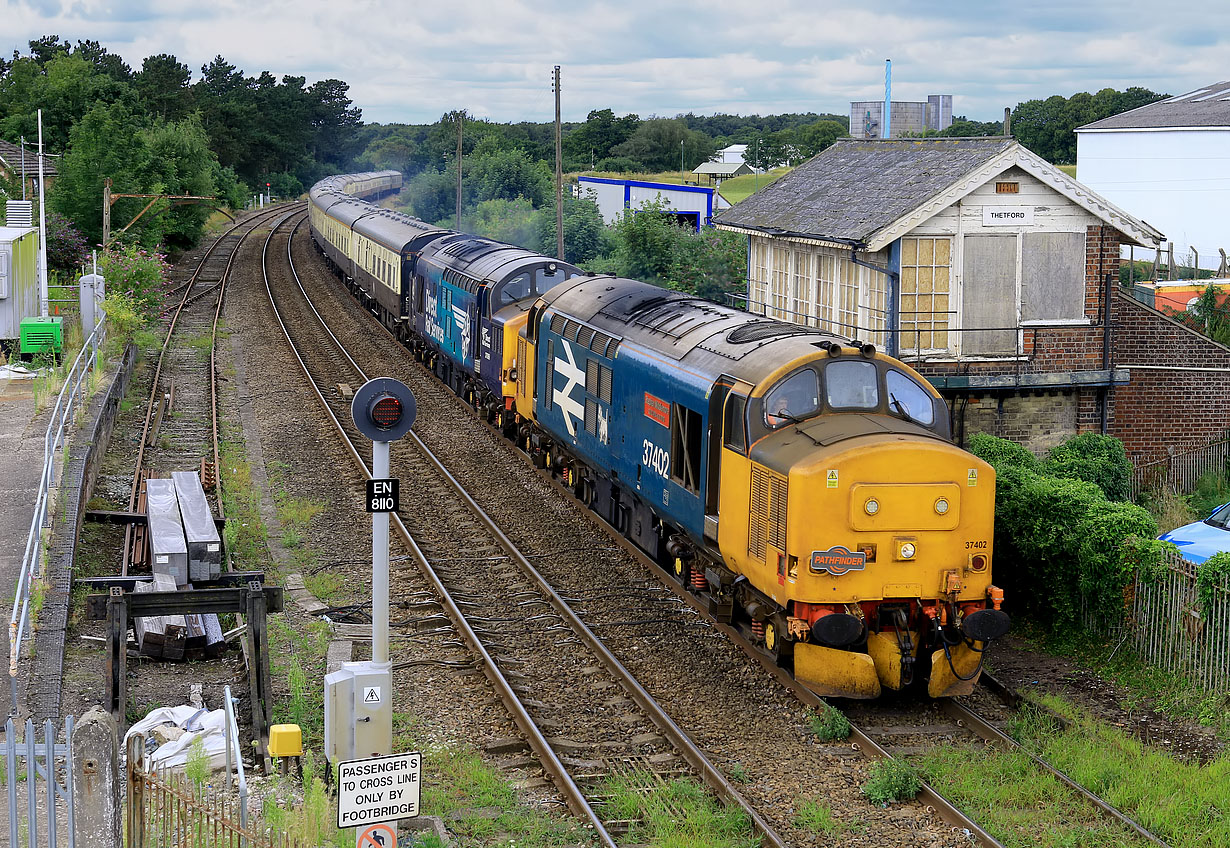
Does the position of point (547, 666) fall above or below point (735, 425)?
below

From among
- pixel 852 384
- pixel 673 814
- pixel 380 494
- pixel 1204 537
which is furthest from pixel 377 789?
pixel 1204 537

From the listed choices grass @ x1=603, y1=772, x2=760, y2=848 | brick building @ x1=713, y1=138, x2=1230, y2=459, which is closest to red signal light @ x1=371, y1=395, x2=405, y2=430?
grass @ x1=603, y1=772, x2=760, y2=848

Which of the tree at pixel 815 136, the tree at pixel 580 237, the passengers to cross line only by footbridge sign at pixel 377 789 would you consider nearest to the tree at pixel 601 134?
the tree at pixel 815 136

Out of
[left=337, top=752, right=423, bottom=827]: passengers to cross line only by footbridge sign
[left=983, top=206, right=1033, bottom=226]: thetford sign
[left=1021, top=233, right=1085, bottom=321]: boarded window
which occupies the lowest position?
[left=337, top=752, right=423, bottom=827]: passengers to cross line only by footbridge sign

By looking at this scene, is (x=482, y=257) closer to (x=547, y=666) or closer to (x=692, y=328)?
(x=692, y=328)

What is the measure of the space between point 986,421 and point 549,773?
11.6m

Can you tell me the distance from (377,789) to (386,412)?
109 inches

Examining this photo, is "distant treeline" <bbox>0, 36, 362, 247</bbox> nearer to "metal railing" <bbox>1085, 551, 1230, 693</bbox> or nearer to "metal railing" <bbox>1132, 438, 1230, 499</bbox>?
"metal railing" <bbox>1132, 438, 1230, 499</bbox>

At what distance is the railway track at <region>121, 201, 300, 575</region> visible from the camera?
20.0 metres

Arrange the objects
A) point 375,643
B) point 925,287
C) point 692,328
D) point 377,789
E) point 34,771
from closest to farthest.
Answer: point 34,771 → point 377,789 → point 375,643 → point 692,328 → point 925,287

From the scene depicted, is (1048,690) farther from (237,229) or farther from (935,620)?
(237,229)

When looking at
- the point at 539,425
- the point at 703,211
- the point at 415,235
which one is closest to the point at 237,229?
the point at 703,211

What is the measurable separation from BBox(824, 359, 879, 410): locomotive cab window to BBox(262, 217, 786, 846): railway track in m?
3.28

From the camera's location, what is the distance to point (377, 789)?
7562 millimetres
